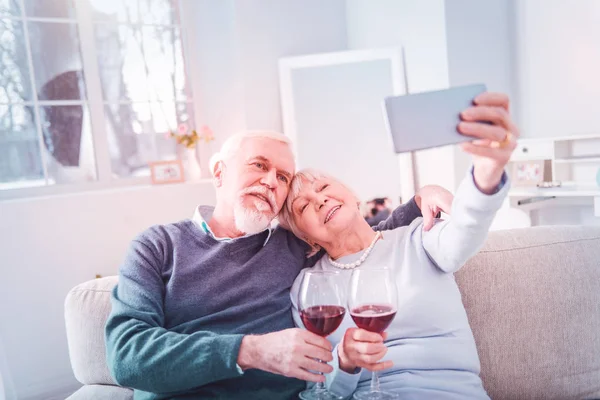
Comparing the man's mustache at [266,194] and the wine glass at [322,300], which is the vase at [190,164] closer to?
the man's mustache at [266,194]

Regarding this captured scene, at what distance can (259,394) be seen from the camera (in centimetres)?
143

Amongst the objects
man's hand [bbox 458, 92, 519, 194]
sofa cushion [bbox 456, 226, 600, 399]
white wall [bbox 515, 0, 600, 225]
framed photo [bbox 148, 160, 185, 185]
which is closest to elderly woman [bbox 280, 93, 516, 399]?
man's hand [bbox 458, 92, 519, 194]

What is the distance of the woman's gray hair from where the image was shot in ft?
5.40

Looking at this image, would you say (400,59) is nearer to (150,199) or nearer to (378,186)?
(378,186)

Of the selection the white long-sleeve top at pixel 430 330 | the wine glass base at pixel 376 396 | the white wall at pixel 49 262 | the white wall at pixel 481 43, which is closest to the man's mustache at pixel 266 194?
the white long-sleeve top at pixel 430 330

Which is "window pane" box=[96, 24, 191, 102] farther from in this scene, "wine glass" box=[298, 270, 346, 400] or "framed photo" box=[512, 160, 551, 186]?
"wine glass" box=[298, 270, 346, 400]

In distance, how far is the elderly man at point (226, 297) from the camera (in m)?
1.27

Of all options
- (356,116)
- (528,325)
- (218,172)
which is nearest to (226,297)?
(218,172)

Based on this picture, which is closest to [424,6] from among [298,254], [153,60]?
[153,60]

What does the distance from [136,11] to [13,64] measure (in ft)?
2.88

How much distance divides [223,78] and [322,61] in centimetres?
69

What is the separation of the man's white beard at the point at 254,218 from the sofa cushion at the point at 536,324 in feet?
1.82

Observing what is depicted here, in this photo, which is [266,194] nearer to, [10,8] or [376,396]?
[376,396]

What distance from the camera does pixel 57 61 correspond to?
3.56 metres
